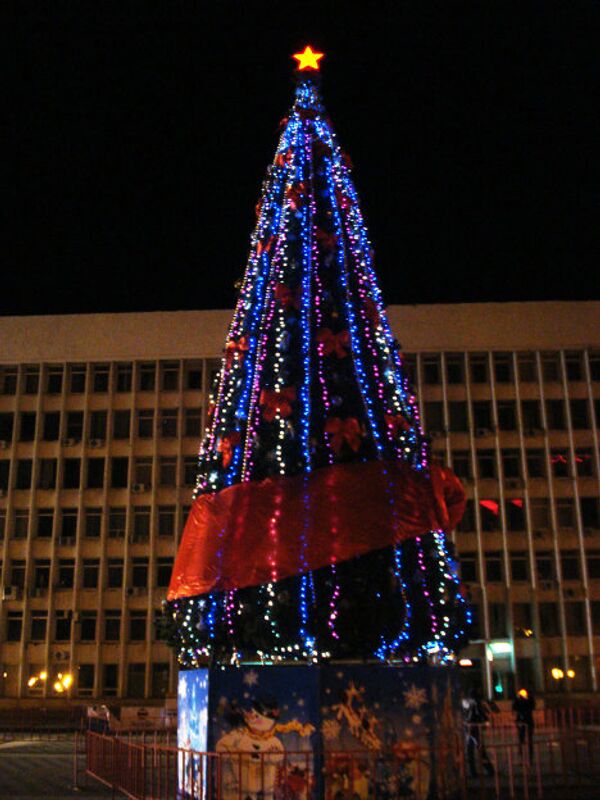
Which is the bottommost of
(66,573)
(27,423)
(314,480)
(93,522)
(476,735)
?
(476,735)

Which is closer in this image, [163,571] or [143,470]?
[163,571]

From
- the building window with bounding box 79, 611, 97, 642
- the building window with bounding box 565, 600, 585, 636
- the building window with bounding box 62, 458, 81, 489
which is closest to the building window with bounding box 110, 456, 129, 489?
the building window with bounding box 62, 458, 81, 489

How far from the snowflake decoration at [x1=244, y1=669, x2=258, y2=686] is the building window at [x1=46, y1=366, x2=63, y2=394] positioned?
35308 millimetres

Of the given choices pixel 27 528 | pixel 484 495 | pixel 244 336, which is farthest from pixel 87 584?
pixel 244 336

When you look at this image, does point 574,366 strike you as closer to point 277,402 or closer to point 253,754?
point 277,402

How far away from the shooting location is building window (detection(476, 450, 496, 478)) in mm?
41250

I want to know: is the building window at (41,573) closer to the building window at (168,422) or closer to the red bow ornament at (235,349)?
the building window at (168,422)

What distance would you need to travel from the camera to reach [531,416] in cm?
4212

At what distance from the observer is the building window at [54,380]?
43.4m

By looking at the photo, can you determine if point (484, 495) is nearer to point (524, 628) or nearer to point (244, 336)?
point (524, 628)

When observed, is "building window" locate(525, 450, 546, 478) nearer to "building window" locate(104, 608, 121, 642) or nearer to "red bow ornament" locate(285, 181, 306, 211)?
"building window" locate(104, 608, 121, 642)

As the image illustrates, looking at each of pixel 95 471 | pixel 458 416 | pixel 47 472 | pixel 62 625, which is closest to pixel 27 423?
pixel 47 472

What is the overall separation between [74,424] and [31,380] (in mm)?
3384

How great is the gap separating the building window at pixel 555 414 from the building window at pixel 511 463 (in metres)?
2.29
